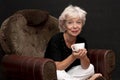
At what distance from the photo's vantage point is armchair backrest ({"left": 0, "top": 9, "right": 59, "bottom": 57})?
8.39 ft

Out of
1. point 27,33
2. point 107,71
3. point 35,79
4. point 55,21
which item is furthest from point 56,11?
point 35,79

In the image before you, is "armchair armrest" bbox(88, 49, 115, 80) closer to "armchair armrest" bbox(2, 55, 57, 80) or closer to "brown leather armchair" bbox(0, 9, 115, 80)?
"brown leather armchair" bbox(0, 9, 115, 80)

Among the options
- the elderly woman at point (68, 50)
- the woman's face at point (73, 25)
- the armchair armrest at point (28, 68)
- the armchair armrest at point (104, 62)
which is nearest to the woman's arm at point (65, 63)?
the elderly woman at point (68, 50)

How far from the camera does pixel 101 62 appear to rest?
2.52 meters

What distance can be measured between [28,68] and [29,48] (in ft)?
1.74

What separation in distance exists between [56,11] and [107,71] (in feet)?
3.58

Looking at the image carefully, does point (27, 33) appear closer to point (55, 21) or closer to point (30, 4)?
point (55, 21)

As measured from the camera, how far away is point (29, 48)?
8.75ft

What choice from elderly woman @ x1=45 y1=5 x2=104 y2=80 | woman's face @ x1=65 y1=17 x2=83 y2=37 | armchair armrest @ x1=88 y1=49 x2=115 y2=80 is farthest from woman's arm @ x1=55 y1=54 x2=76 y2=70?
armchair armrest @ x1=88 y1=49 x2=115 y2=80

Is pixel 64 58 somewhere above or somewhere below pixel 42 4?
below

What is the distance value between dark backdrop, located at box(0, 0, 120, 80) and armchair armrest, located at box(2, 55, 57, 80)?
0.88 meters

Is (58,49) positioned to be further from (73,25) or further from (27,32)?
(27,32)

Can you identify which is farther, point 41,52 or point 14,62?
point 41,52

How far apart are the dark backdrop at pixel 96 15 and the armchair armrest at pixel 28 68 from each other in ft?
2.88
